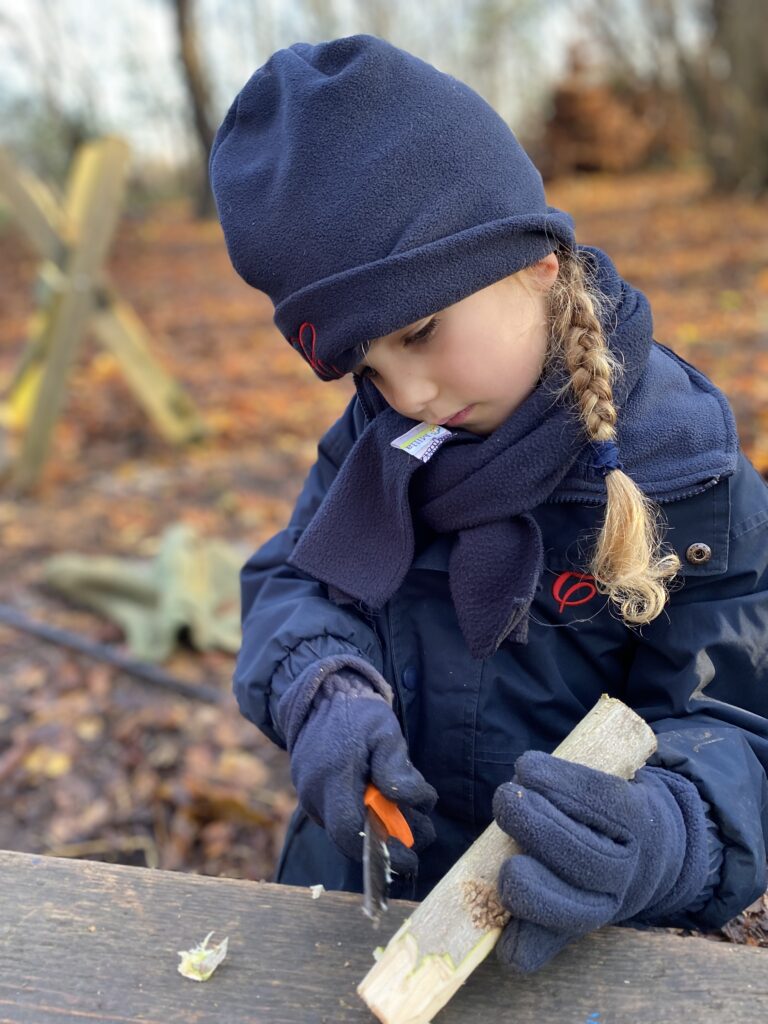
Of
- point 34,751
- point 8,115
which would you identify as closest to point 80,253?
point 34,751

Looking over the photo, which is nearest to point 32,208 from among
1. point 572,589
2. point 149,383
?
point 149,383

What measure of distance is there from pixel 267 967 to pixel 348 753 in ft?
1.01

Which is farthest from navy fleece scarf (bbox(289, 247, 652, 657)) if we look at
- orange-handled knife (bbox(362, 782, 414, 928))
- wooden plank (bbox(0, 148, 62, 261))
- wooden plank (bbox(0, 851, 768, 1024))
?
wooden plank (bbox(0, 148, 62, 261))

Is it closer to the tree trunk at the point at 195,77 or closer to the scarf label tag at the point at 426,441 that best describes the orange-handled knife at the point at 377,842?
the scarf label tag at the point at 426,441

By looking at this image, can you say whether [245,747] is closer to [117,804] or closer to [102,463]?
[117,804]

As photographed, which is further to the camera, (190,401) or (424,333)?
(190,401)

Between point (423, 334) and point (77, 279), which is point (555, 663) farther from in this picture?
point (77, 279)

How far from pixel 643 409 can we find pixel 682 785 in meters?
0.58

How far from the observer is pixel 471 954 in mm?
1213

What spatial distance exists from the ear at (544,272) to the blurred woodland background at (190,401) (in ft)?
3.69

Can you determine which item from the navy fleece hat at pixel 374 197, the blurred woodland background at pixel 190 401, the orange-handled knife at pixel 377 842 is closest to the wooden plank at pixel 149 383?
the blurred woodland background at pixel 190 401

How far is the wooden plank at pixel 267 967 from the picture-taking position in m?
1.24

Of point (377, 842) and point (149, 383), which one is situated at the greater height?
point (377, 842)

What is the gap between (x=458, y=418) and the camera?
155 cm
